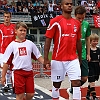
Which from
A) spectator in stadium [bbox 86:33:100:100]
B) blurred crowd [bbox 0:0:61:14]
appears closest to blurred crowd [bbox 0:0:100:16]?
blurred crowd [bbox 0:0:61:14]

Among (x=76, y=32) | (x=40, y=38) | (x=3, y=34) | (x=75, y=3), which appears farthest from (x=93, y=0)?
(x=76, y=32)

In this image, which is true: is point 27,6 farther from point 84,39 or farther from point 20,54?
point 20,54

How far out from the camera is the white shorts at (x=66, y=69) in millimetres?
6789

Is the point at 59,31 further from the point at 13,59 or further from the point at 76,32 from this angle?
the point at 13,59

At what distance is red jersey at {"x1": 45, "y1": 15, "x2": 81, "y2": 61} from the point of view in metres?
6.75

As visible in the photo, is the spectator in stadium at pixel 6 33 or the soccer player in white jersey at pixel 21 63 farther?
the spectator in stadium at pixel 6 33

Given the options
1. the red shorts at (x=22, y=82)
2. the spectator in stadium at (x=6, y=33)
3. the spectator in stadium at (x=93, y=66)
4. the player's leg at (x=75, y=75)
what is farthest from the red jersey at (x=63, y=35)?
the spectator in stadium at (x=6, y=33)

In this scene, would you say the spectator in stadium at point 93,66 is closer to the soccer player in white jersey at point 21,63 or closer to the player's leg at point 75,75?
the player's leg at point 75,75

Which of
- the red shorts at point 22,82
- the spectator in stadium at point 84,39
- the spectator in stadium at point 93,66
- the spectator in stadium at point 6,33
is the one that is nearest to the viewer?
the red shorts at point 22,82

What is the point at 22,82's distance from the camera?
6652mm

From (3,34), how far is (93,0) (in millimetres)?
33810

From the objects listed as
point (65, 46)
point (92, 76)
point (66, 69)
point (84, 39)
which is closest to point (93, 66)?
point (92, 76)

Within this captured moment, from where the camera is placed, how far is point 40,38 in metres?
37.6

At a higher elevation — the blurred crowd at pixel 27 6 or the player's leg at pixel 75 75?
the player's leg at pixel 75 75
